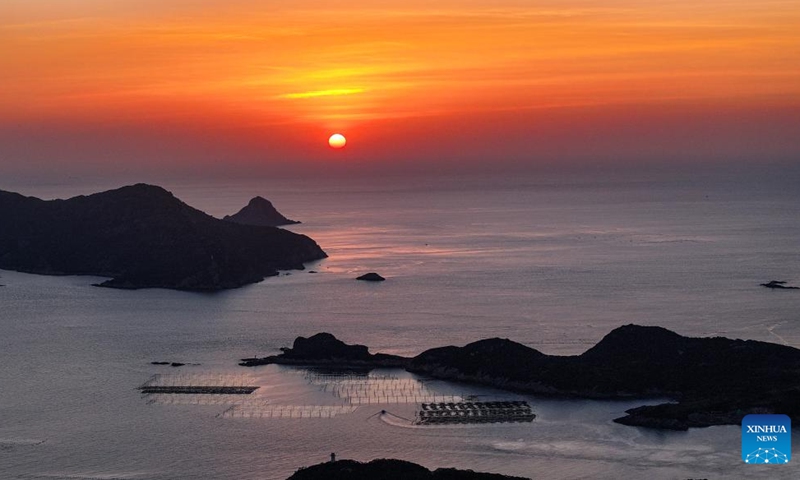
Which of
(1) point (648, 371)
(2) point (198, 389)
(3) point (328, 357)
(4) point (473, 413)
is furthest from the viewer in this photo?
(3) point (328, 357)

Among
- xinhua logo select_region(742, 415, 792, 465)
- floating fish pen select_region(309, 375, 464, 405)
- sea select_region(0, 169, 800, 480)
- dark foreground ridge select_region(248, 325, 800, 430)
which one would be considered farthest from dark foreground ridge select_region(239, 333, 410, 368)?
xinhua logo select_region(742, 415, 792, 465)

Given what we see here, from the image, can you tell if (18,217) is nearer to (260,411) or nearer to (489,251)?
(489,251)

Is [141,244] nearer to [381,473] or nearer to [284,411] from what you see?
[284,411]

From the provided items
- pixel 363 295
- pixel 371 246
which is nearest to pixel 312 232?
pixel 371 246

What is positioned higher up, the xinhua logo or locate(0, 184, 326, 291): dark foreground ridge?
locate(0, 184, 326, 291): dark foreground ridge

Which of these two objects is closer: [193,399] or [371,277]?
[193,399]

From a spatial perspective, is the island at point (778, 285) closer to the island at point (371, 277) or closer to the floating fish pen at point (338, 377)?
the island at point (371, 277)

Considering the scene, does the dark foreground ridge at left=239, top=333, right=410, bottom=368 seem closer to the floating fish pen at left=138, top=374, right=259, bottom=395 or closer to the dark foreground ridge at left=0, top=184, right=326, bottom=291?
the floating fish pen at left=138, top=374, right=259, bottom=395

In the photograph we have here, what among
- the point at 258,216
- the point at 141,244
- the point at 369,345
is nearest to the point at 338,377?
the point at 369,345
